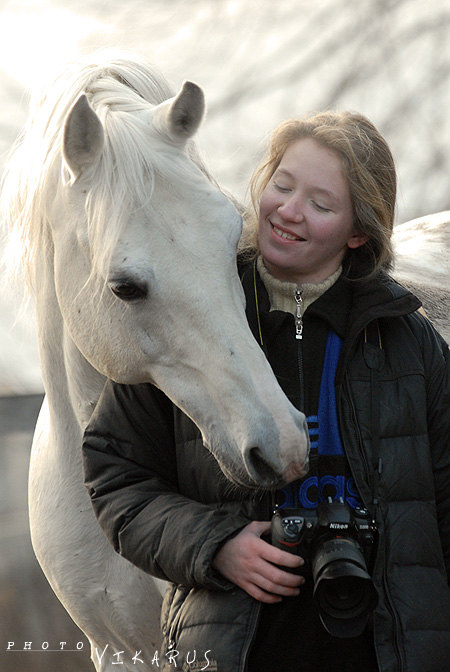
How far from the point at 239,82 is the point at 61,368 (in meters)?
2.39

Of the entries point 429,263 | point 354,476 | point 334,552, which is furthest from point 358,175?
point 429,263

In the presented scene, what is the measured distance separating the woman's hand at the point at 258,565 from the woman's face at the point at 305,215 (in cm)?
40

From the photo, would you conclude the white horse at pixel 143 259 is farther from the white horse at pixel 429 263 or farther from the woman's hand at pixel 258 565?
the white horse at pixel 429 263

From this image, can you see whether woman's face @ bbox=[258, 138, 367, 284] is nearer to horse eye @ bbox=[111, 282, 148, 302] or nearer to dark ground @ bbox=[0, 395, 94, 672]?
horse eye @ bbox=[111, 282, 148, 302]

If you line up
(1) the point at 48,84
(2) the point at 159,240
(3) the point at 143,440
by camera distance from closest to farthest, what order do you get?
(2) the point at 159,240 < (3) the point at 143,440 < (1) the point at 48,84

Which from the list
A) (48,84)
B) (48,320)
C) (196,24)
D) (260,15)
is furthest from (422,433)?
(260,15)

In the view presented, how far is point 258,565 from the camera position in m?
0.92

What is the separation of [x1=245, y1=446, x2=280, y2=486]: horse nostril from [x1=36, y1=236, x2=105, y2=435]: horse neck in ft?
1.45

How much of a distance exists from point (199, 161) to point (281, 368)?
36 centimetres

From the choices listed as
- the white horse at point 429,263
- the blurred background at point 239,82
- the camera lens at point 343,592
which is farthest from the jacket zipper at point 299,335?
the blurred background at point 239,82

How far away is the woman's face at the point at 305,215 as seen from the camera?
1.09m

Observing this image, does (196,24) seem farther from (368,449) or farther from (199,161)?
(368,449)

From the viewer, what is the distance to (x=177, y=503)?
3.25 ft

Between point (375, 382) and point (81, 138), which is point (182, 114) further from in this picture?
point (375, 382)
